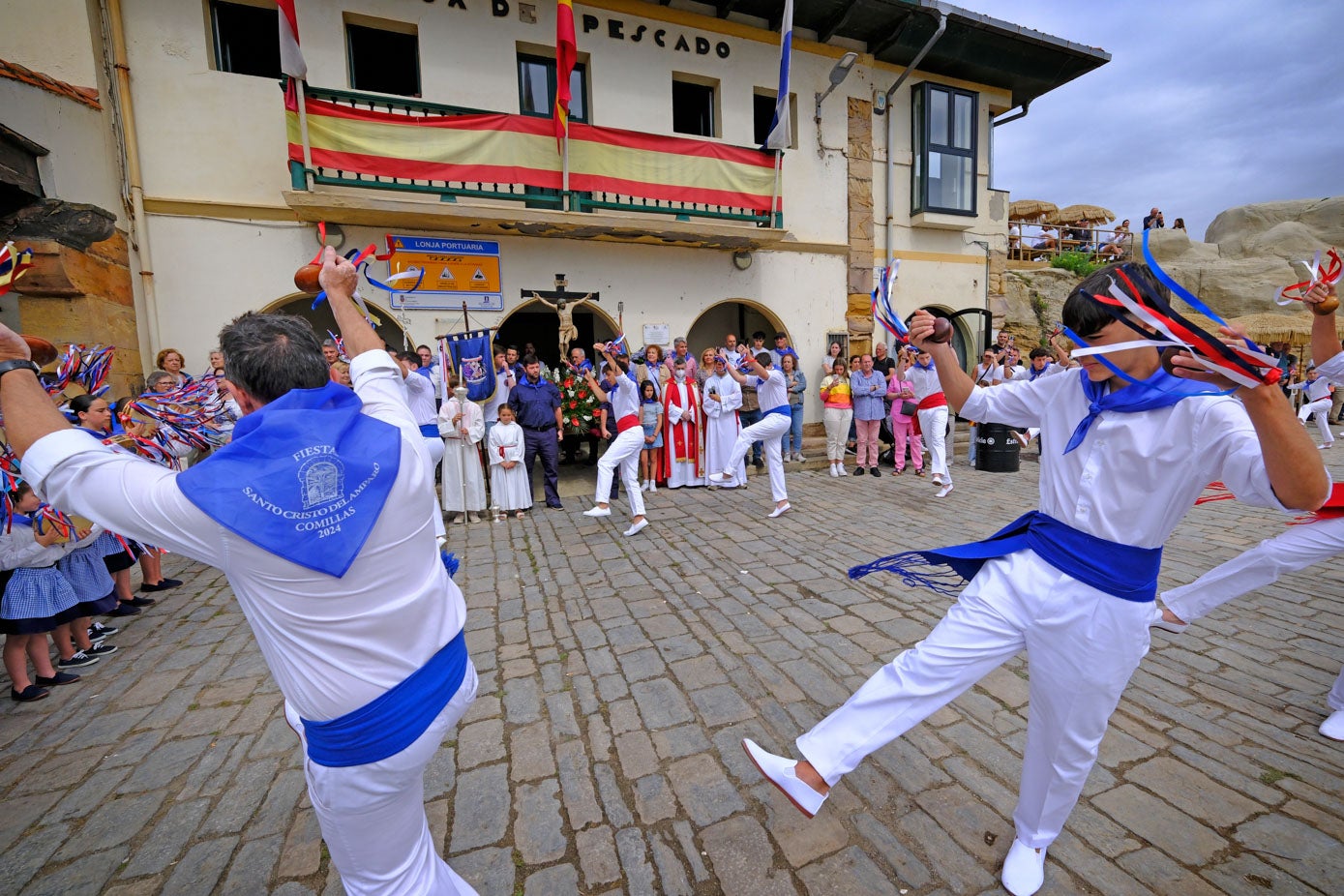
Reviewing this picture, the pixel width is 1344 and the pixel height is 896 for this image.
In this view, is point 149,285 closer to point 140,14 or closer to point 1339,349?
point 140,14

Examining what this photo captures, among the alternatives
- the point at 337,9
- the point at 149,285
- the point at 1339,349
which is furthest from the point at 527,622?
the point at 337,9

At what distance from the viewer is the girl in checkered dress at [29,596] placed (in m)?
3.53

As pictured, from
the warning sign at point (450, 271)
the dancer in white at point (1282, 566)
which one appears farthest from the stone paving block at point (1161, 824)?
the warning sign at point (450, 271)

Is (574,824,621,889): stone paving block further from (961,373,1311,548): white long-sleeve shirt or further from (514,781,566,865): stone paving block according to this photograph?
(961,373,1311,548): white long-sleeve shirt

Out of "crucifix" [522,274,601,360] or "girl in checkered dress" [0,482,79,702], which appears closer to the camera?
"girl in checkered dress" [0,482,79,702]

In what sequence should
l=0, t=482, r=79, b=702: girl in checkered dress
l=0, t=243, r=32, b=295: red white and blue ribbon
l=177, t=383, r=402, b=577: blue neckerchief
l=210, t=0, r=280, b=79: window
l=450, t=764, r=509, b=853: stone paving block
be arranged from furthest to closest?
l=210, t=0, r=280, b=79: window, l=0, t=482, r=79, b=702: girl in checkered dress, l=450, t=764, r=509, b=853: stone paving block, l=0, t=243, r=32, b=295: red white and blue ribbon, l=177, t=383, r=402, b=577: blue neckerchief

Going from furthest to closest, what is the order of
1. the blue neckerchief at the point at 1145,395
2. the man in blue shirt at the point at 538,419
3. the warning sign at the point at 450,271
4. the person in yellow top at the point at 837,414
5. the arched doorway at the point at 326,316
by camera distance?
the person in yellow top at the point at 837,414 < the warning sign at the point at 450,271 < the arched doorway at the point at 326,316 < the man in blue shirt at the point at 538,419 < the blue neckerchief at the point at 1145,395

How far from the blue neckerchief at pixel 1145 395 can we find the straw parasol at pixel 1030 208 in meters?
22.5

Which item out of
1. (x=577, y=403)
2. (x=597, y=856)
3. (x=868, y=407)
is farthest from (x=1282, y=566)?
(x=577, y=403)

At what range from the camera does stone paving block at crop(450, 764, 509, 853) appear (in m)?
2.37

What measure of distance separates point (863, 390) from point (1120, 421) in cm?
844

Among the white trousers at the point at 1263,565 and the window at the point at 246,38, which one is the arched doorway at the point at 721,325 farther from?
the white trousers at the point at 1263,565

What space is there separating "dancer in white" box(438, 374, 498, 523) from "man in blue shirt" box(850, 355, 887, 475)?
6160 millimetres

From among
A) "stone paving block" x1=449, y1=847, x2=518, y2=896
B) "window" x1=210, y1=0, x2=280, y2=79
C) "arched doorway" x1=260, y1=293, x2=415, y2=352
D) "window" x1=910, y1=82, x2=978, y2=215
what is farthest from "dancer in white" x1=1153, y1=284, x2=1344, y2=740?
"window" x1=210, y1=0, x2=280, y2=79
